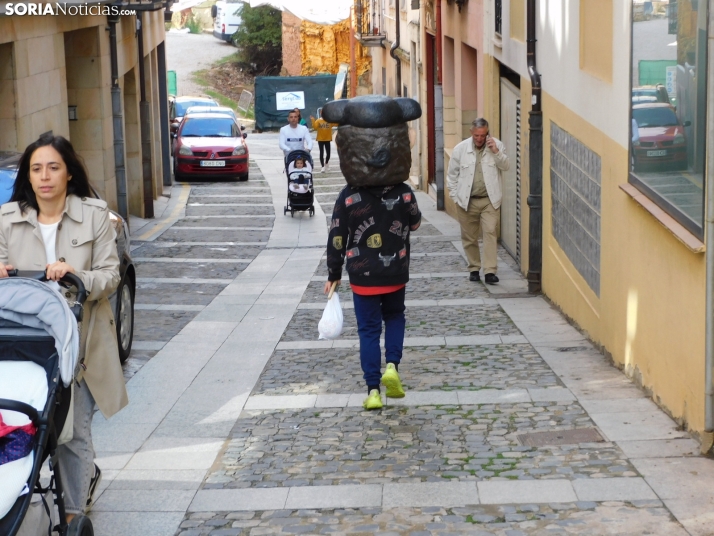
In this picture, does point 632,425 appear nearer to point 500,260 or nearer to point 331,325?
point 331,325

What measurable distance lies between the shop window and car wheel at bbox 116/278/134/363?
4.20 metres

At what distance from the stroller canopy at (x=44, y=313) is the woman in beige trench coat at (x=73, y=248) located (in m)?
0.39

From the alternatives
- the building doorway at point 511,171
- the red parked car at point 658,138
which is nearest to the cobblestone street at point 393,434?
the red parked car at point 658,138

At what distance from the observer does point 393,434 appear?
21.4 ft

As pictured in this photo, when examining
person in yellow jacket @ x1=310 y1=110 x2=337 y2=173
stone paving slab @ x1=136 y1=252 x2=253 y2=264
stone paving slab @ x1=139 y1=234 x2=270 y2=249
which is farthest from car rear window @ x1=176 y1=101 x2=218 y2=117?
stone paving slab @ x1=136 y1=252 x2=253 y2=264

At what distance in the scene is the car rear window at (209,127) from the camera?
29.8 m

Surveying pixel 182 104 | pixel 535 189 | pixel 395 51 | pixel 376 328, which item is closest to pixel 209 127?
pixel 395 51

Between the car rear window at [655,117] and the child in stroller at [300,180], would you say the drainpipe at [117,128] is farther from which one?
the car rear window at [655,117]

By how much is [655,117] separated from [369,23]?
31.5m

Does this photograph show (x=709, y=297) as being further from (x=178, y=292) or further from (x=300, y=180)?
(x=300, y=180)

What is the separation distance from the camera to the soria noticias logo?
37.9 ft

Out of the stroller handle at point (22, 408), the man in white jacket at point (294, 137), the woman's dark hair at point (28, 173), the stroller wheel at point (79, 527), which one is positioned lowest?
the stroller wheel at point (79, 527)

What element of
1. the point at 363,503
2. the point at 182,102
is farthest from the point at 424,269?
the point at 182,102

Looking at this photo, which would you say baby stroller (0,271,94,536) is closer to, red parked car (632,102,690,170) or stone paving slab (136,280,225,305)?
red parked car (632,102,690,170)
